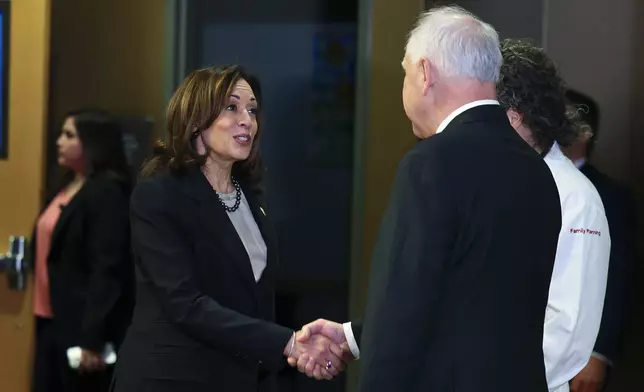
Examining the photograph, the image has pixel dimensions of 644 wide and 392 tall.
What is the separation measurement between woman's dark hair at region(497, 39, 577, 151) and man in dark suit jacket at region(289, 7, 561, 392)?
458 mm

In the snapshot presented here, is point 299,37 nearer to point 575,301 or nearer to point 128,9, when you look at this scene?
point 128,9

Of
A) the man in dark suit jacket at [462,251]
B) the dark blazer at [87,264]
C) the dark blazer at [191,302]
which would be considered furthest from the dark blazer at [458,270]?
the dark blazer at [87,264]

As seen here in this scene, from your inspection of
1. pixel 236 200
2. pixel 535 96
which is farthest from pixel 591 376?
pixel 236 200

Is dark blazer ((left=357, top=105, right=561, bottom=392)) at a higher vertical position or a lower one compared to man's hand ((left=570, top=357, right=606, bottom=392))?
higher

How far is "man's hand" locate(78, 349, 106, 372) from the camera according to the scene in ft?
9.90

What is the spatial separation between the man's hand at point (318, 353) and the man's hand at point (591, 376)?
765 millimetres

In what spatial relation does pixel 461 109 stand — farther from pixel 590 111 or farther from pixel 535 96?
pixel 590 111

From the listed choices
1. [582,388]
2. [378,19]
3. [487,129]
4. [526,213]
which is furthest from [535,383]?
[378,19]

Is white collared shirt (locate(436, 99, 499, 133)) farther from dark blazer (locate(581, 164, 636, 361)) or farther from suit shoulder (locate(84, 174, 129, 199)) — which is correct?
suit shoulder (locate(84, 174, 129, 199))

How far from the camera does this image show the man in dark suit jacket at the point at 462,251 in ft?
4.84

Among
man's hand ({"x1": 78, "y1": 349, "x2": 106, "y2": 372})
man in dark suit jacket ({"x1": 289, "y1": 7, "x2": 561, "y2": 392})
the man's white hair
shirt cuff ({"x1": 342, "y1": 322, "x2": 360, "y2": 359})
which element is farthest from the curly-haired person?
man's hand ({"x1": 78, "y1": 349, "x2": 106, "y2": 372})

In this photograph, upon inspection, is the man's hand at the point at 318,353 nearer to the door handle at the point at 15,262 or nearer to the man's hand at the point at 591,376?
the man's hand at the point at 591,376

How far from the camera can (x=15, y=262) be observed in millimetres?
3064

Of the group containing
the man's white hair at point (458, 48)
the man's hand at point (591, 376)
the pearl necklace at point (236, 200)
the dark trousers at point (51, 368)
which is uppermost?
the man's white hair at point (458, 48)
